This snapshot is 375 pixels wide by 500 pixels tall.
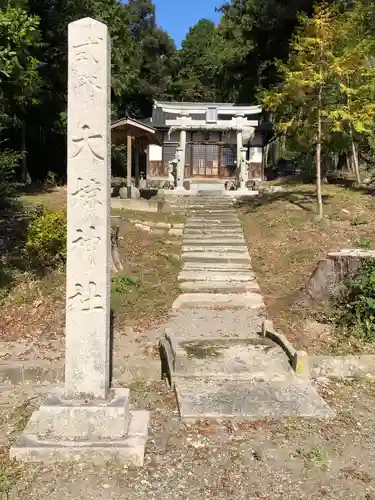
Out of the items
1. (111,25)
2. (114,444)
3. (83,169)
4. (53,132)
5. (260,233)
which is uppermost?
(111,25)

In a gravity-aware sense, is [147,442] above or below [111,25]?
below

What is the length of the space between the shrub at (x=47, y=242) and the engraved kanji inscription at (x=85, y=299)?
514 cm

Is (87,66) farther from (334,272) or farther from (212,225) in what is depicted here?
(212,225)

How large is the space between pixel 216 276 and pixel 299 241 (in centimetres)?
270

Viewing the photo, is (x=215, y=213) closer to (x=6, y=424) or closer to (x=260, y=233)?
(x=260, y=233)

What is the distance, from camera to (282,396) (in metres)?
4.75

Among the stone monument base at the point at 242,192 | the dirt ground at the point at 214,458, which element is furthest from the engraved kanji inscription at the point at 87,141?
the stone monument base at the point at 242,192

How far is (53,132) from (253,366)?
67.5 ft

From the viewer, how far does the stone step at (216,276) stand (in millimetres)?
9602

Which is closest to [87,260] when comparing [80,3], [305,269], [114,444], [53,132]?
[114,444]

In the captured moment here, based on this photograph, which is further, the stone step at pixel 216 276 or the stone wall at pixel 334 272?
the stone step at pixel 216 276

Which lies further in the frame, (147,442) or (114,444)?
(147,442)

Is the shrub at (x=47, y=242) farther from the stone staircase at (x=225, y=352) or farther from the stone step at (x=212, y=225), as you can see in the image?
the stone step at (x=212, y=225)

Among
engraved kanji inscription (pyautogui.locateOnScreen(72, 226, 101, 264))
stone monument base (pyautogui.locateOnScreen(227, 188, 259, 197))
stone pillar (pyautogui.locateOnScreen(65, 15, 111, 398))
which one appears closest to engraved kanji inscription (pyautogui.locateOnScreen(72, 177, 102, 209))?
stone pillar (pyautogui.locateOnScreen(65, 15, 111, 398))
